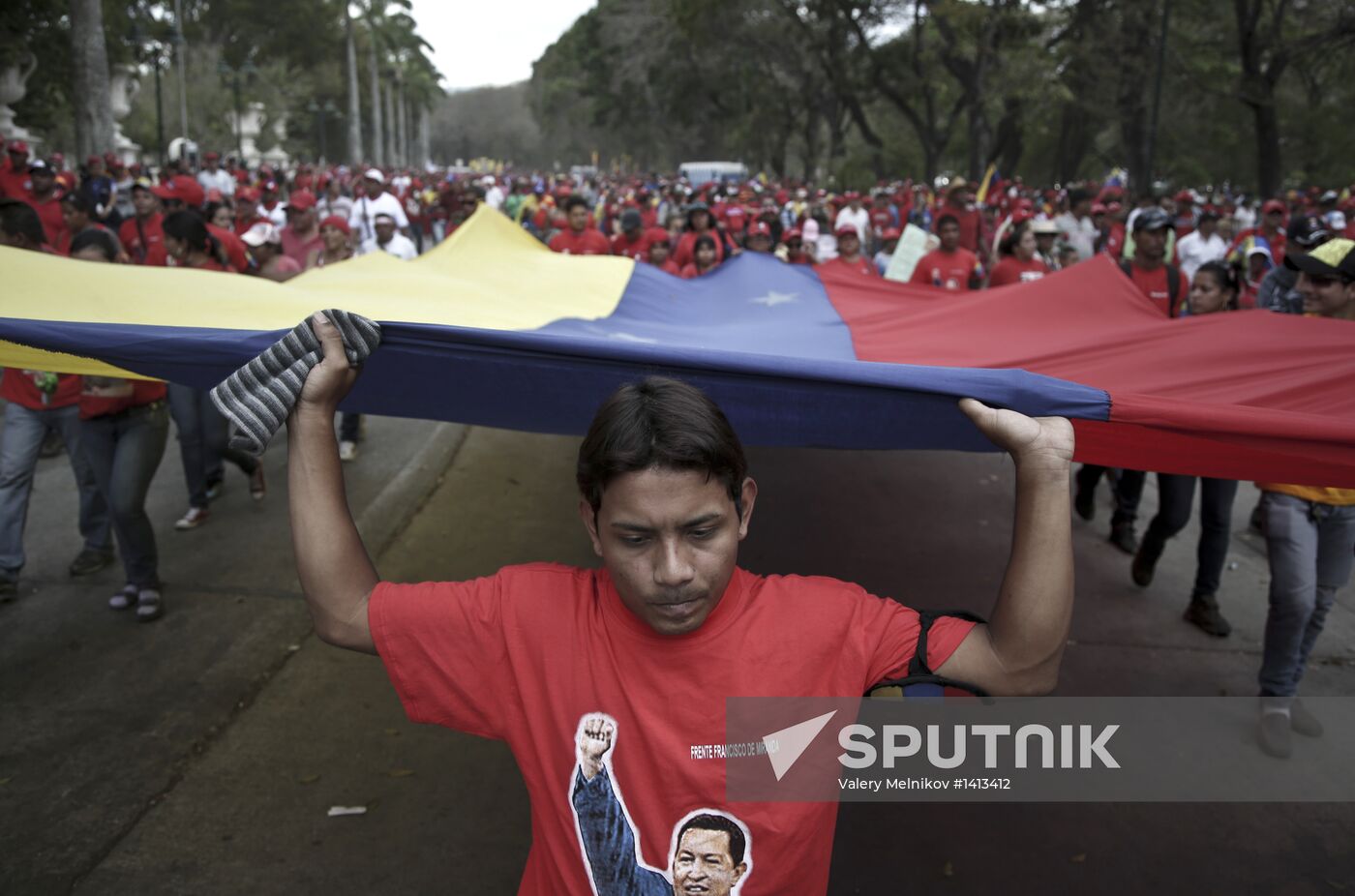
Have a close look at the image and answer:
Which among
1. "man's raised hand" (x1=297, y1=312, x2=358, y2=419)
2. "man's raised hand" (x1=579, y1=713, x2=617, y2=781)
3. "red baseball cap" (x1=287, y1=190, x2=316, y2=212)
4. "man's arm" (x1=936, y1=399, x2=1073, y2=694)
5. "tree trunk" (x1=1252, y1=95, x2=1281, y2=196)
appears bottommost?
"man's raised hand" (x1=579, y1=713, x2=617, y2=781)

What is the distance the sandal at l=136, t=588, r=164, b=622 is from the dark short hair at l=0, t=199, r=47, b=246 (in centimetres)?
190

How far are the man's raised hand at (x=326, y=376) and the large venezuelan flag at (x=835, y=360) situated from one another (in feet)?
1.72

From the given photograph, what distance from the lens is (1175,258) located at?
10891 mm

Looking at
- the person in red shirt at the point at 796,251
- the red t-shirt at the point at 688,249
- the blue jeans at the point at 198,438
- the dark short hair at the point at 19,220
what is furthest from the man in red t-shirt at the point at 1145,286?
the dark short hair at the point at 19,220

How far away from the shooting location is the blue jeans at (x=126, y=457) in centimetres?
479

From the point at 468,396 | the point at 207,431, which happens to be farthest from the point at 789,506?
the point at 468,396

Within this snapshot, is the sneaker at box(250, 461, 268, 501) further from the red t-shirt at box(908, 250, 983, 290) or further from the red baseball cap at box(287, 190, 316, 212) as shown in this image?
the red t-shirt at box(908, 250, 983, 290)

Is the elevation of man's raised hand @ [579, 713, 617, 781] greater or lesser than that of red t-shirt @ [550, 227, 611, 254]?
lesser

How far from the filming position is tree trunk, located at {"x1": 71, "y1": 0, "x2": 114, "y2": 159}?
20.3 m

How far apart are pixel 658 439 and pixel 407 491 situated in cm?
605

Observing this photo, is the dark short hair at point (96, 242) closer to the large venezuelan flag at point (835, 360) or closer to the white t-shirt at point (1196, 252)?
the large venezuelan flag at point (835, 360)

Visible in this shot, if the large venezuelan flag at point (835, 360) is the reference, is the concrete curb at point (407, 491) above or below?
below

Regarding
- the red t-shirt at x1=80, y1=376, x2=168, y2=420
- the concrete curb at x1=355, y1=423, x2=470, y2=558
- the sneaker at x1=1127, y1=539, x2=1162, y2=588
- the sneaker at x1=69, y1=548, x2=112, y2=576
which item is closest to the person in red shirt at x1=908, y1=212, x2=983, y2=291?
the sneaker at x1=1127, y1=539, x2=1162, y2=588

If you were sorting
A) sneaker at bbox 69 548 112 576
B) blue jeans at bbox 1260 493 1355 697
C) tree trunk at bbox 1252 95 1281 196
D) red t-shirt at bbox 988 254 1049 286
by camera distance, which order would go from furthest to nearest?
tree trunk at bbox 1252 95 1281 196
red t-shirt at bbox 988 254 1049 286
sneaker at bbox 69 548 112 576
blue jeans at bbox 1260 493 1355 697
